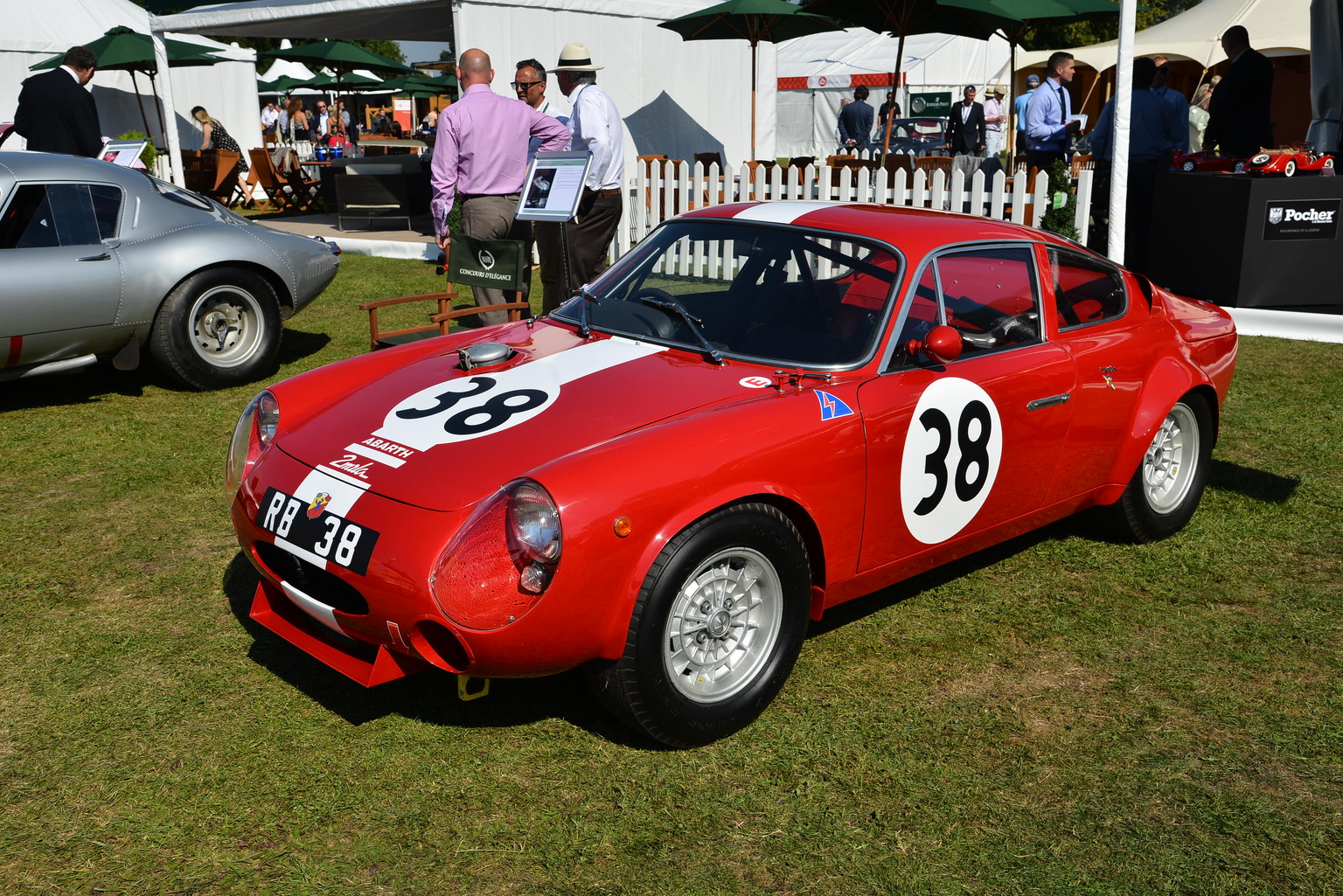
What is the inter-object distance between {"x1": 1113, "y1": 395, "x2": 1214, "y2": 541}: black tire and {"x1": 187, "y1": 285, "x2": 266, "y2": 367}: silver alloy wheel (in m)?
5.60

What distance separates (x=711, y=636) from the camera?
3273 millimetres

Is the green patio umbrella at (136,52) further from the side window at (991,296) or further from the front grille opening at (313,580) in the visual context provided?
the side window at (991,296)

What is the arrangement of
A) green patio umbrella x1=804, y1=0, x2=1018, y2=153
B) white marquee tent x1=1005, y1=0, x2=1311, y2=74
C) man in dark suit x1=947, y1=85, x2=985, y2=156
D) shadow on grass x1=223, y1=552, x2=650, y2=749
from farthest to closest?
white marquee tent x1=1005, y1=0, x2=1311, y2=74 < man in dark suit x1=947, y1=85, x2=985, y2=156 < green patio umbrella x1=804, y1=0, x2=1018, y2=153 < shadow on grass x1=223, y1=552, x2=650, y2=749

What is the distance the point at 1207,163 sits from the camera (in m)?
9.66

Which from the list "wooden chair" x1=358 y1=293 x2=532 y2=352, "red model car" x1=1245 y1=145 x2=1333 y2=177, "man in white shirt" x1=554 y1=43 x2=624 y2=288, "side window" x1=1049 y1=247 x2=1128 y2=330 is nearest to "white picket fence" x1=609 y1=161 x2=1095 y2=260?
"red model car" x1=1245 y1=145 x2=1333 y2=177

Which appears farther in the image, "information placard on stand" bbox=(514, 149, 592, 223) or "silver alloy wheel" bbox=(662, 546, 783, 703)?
"information placard on stand" bbox=(514, 149, 592, 223)

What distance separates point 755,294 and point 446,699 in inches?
68.6

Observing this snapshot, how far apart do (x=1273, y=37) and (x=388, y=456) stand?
23501mm

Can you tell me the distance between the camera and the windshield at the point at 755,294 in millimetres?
3750

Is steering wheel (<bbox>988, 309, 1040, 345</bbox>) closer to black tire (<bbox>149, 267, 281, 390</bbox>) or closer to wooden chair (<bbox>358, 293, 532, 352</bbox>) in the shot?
wooden chair (<bbox>358, 293, 532, 352</bbox>)

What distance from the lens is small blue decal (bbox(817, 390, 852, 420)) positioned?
3.43m

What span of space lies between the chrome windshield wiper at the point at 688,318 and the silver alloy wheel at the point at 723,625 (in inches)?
31.0

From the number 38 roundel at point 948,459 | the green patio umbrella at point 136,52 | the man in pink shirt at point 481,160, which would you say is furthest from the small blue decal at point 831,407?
the green patio umbrella at point 136,52

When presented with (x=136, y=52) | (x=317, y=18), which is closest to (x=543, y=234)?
(x=317, y=18)
